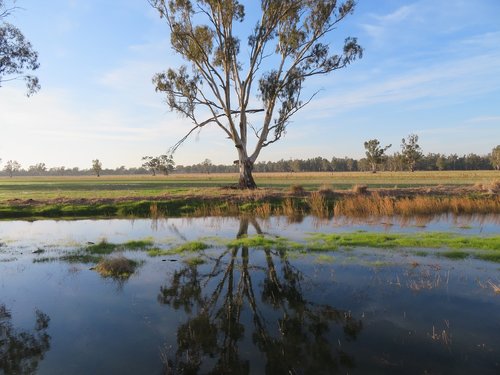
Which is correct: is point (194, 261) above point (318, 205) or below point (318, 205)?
below

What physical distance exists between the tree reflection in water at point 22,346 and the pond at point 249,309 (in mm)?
27

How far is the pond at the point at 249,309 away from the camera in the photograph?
5941 mm

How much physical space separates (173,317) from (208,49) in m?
27.8

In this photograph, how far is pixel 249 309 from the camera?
807 cm

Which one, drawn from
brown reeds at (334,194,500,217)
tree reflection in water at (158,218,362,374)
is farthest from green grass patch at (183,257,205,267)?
brown reeds at (334,194,500,217)

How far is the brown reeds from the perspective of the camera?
22.4m

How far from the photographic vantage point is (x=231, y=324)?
7.29m

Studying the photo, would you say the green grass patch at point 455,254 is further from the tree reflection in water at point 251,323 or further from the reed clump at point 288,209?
the reed clump at point 288,209

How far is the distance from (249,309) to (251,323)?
748 mm

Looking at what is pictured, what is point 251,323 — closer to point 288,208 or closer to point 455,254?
point 455,254

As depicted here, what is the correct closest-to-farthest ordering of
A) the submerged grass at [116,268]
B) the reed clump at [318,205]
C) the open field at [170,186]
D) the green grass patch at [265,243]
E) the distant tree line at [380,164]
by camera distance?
1. the submerged grass at [116,268]
2. the green grass patch at [265,243]
3. the reed clump at [318,205]
4. the open field at [170,186]
5. the distant tree line at [380,164]

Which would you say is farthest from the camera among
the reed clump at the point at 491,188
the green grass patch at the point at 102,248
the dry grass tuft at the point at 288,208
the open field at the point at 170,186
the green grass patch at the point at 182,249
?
the open field at the point at 170,186

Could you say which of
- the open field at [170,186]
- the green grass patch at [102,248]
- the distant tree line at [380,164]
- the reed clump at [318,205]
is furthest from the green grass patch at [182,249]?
the distant tree line at [380,164]

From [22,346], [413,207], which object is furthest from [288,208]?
[22,346]
